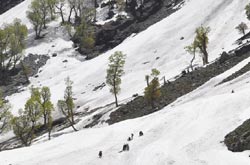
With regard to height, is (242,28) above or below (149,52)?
below

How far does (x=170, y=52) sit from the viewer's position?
9800 cm

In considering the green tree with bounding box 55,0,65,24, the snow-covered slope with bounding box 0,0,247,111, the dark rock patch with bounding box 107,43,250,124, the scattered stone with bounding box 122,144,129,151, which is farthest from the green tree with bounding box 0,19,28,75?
the scattered stone with bounding box 122,144,129,151

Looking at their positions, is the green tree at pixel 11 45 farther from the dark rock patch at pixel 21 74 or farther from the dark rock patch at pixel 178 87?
the dark rock patch at pixel 178 87

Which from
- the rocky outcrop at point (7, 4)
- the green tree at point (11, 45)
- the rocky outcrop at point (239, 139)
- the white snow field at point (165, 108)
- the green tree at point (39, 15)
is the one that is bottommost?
the rocky outcrop at point (239, 139)

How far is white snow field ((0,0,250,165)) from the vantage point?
36094 millimetres

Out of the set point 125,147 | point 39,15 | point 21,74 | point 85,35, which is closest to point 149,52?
point 85,35

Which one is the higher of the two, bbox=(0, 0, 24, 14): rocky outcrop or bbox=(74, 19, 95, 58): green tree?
bbox=(0, 0, 24, 14): rocky outcrop

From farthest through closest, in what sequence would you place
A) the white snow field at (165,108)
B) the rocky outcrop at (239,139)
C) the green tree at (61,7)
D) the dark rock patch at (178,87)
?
the green tree at (61,7) → the dark rock patch at (178,87) → the white snow field at (165,108) → the rocky outcrop at (239,139)

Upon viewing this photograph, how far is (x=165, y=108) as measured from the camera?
188 feet

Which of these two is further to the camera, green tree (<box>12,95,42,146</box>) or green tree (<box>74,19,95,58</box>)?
green tree (<box>74,19,95,58</box>)

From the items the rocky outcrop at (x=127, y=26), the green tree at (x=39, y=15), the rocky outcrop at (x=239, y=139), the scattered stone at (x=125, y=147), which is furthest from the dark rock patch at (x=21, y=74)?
the rocky outcrop at (x=239, y=139)

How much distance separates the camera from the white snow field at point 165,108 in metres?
36.1

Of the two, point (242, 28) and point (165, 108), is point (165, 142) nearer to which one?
point (165, 108)

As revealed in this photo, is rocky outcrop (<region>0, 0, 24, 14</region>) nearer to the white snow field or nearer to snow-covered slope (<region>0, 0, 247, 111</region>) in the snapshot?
the white snow field
